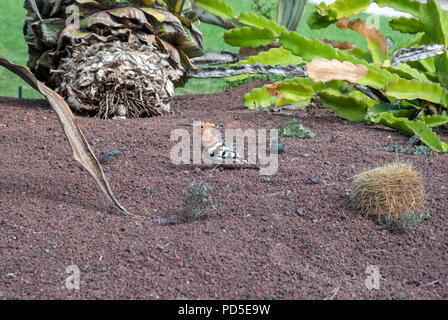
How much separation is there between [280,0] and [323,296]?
15.8 ft

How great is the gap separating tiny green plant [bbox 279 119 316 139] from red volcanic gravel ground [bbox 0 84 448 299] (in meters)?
0.18

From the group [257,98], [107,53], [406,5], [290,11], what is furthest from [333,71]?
[290,11]

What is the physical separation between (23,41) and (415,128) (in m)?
6.66

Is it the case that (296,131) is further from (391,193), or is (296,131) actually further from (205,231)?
(205,231)

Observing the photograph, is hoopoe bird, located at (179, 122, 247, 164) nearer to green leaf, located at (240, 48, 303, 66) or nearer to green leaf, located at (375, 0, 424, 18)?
green leaf, located at (240, 48, 303, 66)

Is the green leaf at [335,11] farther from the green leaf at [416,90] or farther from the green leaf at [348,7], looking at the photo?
the green leaf at [416,90]

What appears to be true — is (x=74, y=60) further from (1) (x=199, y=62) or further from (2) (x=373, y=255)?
(2) (x=373, y=255)

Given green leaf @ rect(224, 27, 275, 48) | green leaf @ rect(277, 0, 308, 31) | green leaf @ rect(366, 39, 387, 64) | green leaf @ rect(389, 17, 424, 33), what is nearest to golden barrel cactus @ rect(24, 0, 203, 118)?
green leaf @ rect(224, 27, 275, 48)

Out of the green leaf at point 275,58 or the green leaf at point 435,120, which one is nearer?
the green leaf at point 435,120

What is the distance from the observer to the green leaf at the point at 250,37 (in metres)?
4.57

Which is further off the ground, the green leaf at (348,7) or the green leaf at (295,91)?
the green leaf at (348,7)

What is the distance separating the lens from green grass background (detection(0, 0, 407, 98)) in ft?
22.9

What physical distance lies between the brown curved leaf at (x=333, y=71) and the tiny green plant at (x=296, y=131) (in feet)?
1.26

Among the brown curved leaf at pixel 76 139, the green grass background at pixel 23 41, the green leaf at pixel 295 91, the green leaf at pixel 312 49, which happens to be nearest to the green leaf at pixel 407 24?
the green leaf at pixel 312 49
